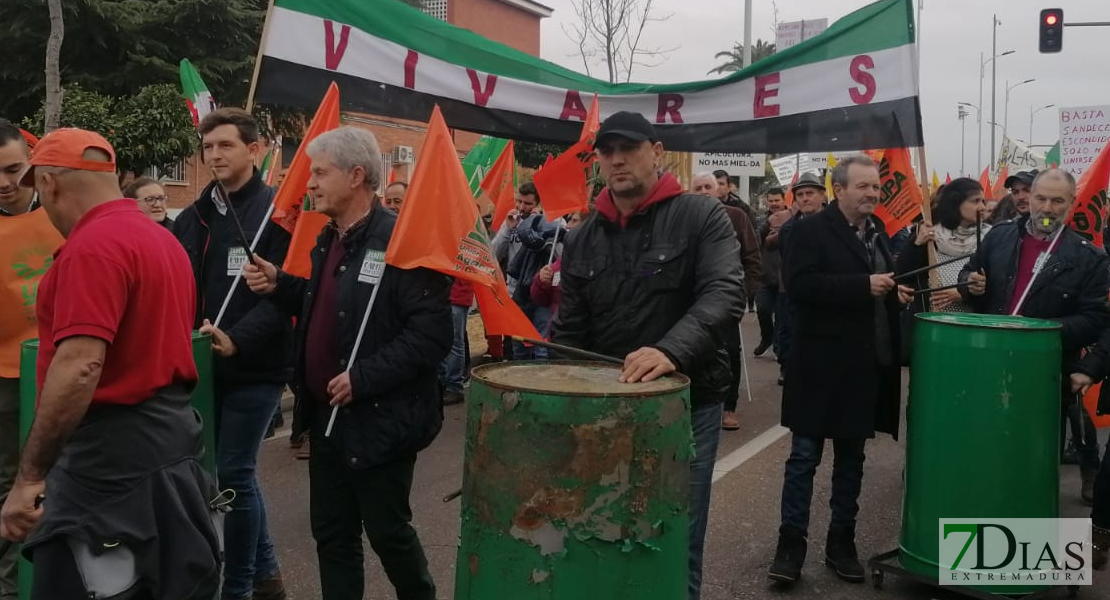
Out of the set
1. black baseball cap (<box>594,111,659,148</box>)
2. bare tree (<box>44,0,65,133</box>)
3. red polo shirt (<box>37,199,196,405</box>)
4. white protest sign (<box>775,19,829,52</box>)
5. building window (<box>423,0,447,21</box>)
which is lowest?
red polo shirt (<box>37,199,196,405</box>)

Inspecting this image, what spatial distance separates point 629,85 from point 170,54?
1785 cm

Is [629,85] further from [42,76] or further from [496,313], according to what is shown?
[42,76]


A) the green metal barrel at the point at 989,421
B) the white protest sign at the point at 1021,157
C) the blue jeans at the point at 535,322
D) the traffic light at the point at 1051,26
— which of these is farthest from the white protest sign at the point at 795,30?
the green metal barrel at the point at 989,421

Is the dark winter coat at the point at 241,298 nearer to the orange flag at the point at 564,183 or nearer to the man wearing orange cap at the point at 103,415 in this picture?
the man wearing orange cap at the point at 103,415

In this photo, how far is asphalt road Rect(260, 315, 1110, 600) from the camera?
174 inches

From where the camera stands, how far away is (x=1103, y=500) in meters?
4.71

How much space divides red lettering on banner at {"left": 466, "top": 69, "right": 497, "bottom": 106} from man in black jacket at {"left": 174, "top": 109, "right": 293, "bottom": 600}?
1689 millimetres

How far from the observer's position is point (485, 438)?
252 centimetres

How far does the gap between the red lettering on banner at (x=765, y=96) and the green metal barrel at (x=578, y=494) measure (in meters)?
3.75

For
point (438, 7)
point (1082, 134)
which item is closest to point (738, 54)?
point (438, 7)

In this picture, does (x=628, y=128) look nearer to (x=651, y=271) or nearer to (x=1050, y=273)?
(x=651, y=271)

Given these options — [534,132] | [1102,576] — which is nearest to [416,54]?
[534,132]

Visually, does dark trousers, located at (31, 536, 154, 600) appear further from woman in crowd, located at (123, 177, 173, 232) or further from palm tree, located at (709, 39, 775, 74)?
palm tree, located at (709, 39, 775, 74)

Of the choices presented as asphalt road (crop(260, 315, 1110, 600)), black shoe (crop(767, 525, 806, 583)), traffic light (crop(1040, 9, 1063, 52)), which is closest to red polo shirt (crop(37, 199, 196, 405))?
asphalt road (crop(260, 315, 1110, 600))
